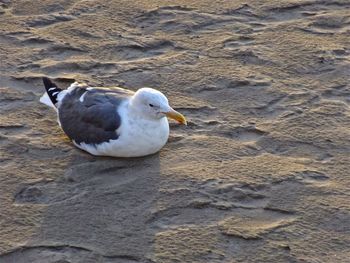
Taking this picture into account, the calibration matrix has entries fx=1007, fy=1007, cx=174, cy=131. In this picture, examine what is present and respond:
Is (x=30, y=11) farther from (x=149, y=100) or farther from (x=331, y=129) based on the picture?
(x=331, y=129)

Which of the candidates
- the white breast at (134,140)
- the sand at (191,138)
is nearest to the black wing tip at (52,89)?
the sand at (191,138)

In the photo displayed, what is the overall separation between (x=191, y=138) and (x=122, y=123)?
431 millimetres

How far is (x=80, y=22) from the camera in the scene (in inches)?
265

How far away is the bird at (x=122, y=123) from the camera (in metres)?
5.22

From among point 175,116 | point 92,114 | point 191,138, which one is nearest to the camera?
point 175,116

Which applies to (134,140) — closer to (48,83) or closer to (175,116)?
(175,116)

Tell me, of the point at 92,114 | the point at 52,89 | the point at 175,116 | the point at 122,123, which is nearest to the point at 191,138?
the point at 175,116

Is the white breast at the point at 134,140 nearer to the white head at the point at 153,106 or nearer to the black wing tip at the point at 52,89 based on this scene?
the white head at the point at 153,106

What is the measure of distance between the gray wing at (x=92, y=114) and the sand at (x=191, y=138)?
0.37ft

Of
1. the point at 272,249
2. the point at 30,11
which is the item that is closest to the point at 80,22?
the point at 30,11

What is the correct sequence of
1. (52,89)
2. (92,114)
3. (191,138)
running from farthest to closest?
(52,89)
(191,138)
(92,114)

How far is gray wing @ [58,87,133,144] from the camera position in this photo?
17.2ft

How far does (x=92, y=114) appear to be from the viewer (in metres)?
5.32

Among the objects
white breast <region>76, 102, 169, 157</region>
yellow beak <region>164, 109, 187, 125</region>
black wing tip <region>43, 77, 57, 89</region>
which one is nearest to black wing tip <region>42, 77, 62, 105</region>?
black wing tip <region>43, 77, 57, 89</region>
